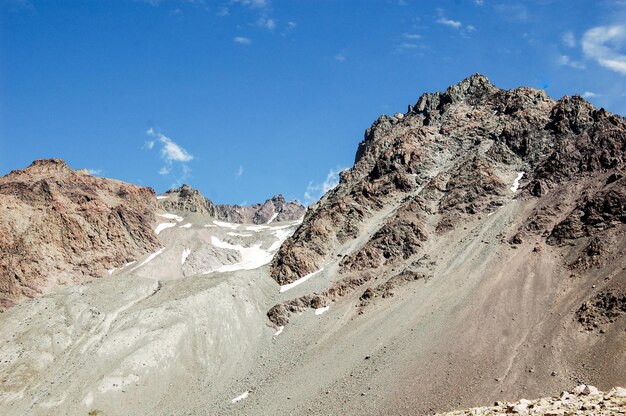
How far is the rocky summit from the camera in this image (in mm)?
63250

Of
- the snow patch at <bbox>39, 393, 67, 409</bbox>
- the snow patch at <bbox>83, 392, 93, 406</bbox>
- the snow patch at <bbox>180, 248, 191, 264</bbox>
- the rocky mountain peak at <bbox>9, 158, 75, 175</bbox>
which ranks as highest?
the rocky mountain peak at <bbox>9, 158, 75, 175</bbox>

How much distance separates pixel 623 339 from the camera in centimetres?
5984

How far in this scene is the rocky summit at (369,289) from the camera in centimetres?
6325

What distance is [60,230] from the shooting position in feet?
375

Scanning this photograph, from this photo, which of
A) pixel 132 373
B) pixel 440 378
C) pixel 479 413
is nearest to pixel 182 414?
pixel 132 373

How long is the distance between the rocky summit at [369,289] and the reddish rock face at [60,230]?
415 mm

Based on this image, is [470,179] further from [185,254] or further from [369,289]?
[185,254]

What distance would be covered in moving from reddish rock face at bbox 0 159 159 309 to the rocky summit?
41cm

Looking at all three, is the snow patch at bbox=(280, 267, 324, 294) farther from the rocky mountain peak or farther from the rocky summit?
the rocky mountain peak

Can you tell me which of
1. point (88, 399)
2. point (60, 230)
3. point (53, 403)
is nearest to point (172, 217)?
point (60, 230)

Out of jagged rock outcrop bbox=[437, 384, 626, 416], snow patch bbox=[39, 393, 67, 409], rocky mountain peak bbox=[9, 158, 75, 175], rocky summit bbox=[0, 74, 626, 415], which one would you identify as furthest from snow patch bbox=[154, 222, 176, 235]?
jagged rock outcrop bbox=[437, 384, 626, 416]

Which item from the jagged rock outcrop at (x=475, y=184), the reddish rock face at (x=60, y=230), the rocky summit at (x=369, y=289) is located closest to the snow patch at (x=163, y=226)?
the rocky summit at (x=369, y=289)

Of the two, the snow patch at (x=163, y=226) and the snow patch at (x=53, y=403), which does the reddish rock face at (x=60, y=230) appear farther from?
the snow patch at (x=53, y=403)

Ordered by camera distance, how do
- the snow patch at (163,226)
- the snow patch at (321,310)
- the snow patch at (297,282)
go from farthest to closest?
1. the snow patch at (163,226)
2. the snow patch at (297,282)
3. the snow patch at (321,310)
